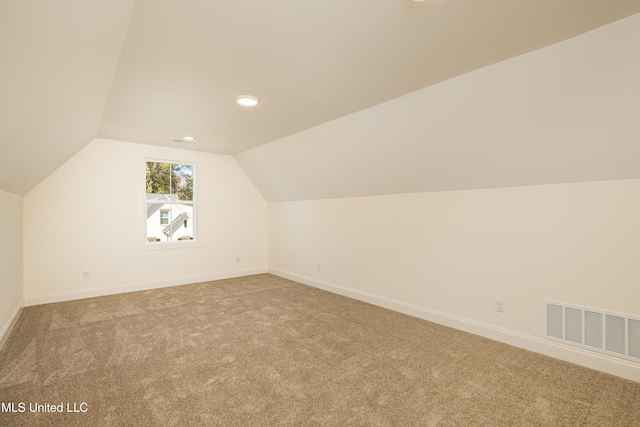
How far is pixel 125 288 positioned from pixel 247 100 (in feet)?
11.7

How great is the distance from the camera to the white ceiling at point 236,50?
57.0 inches

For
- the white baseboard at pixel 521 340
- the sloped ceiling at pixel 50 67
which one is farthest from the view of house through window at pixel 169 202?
the white baseboard at pixel 521 340

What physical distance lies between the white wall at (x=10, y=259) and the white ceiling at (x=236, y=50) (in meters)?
0.34

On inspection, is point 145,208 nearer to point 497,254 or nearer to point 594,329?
point 497,254

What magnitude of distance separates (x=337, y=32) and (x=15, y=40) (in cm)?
144

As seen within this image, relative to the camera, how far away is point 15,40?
3.70 ft

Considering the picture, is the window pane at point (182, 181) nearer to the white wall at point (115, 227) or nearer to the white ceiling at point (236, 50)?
the white wall at point (115, 227)

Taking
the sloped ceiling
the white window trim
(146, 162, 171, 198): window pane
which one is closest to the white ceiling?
the sloped ceiling

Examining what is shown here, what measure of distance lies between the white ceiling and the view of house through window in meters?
2.03

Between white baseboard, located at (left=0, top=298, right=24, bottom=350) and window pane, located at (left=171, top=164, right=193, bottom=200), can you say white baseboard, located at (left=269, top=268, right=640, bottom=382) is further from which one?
white baseboard, located at (left=0, top=298, right=24, bottom=350)

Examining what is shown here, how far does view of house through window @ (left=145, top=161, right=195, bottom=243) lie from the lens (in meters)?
5.07

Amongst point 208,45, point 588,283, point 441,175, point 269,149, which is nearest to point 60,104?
point 208,45

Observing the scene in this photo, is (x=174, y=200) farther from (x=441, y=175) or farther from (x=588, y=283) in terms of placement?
(x=588, y=283)

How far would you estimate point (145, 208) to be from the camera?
4.84 m
